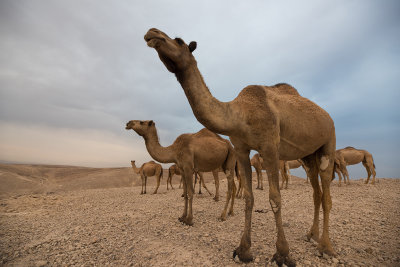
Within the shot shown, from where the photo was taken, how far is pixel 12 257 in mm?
3863

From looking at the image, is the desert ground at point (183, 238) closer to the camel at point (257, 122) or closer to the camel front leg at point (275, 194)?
the camel front leg at point (275, 194)

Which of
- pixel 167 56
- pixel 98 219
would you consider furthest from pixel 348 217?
pixel 98 219

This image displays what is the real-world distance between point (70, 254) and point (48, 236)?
133 centimetres

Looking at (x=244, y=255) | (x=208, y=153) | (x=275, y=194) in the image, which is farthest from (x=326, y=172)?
(x=208, y=153)

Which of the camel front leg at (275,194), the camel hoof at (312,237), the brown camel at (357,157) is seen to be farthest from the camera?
the brown camel at (357,157)

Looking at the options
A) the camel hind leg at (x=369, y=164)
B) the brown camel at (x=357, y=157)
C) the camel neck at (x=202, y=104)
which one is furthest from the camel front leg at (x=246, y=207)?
the camel hind leg at (x=369, y=164)

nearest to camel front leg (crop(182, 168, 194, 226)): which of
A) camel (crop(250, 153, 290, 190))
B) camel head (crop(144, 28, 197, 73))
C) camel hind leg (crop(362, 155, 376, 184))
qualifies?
camel head (crop(144, 28, 197, 73))

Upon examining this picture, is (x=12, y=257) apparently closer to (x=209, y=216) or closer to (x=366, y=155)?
(x=209, y=216)

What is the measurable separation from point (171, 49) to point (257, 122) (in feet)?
5.83

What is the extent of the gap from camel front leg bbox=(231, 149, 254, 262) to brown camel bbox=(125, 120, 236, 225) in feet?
8.97

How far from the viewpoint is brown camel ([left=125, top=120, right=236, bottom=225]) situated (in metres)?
6.80

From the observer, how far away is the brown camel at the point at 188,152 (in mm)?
6797

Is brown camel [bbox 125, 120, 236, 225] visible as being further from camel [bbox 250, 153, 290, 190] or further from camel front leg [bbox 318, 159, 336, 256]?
camel [bbox 250, 153, 290, 190]

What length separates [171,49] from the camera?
10.1ft
